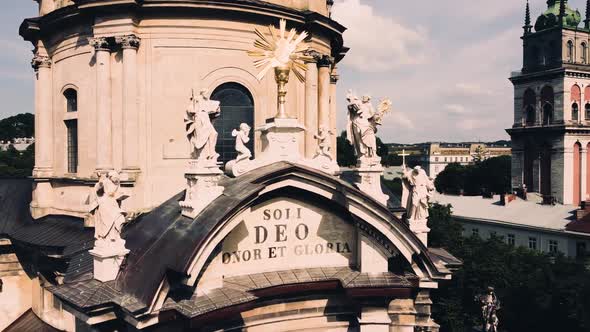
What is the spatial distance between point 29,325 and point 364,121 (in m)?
18.3

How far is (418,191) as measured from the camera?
17.3m

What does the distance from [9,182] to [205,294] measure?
20070mm

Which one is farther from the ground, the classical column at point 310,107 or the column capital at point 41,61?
the column capital at point 41,61

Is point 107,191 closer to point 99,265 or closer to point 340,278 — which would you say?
point 99,265

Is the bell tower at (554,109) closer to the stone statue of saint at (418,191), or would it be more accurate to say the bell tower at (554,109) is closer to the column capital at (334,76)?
the column capital at (334,76)

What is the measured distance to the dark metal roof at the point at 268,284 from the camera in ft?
44.1

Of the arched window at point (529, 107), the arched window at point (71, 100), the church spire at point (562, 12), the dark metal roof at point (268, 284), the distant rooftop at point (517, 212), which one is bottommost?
the distant rooftop at point (517, 212)

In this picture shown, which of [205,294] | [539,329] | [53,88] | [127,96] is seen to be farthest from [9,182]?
[539,329]

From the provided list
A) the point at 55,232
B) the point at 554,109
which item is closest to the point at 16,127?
the point at 554,109

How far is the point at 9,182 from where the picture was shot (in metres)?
28.8

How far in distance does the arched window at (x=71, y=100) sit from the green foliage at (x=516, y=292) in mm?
27859

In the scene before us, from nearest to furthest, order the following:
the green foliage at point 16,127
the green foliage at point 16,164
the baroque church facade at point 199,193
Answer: the baroque church facade at point 199,193 < the green foliage at point 16,164 < the green foliage at point 16,127

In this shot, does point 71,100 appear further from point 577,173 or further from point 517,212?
point 577,173

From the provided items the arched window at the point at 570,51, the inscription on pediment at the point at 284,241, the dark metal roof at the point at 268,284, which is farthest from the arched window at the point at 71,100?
the arched window at the point at 570,51
